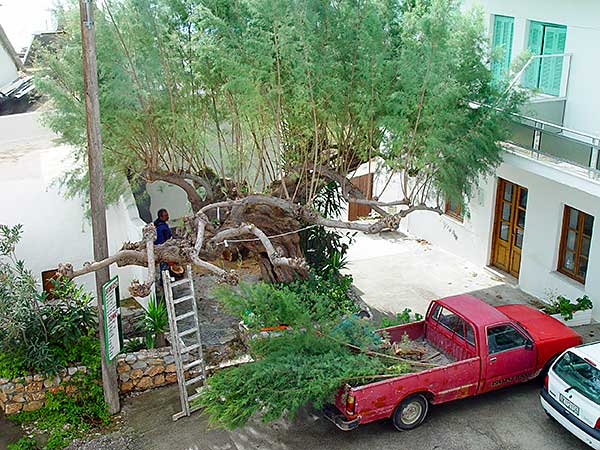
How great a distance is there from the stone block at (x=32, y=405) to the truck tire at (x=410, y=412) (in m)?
5.10

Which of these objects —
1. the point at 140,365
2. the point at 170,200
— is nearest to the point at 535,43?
the point at 170,200

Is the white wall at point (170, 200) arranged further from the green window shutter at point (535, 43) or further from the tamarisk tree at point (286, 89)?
the green window shutter at point (535, 43)

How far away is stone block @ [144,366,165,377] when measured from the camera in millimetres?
10461

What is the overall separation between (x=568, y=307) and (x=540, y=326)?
193 centimetres

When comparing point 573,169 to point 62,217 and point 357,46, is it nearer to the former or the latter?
point 357,46

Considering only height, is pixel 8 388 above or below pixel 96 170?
below

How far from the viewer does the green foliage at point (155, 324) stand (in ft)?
35.9

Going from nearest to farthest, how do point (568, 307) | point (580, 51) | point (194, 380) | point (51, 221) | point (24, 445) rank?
point (24, 445) < point (194, 380) < point (568, 307) < point (580, 51) < point (51, 221)

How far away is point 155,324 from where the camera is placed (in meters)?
10.9

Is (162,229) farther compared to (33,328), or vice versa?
(162,229)

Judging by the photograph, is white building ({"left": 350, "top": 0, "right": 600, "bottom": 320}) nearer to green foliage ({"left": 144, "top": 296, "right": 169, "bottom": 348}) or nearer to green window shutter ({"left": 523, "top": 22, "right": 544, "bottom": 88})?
green window shutter ({"left": 523, "top": 22, "right": 544, "bottom": 88})

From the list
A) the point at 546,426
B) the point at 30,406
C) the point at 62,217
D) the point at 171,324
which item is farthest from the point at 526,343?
the point at 62,217

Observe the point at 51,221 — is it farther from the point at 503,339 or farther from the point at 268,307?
the point at 503,339

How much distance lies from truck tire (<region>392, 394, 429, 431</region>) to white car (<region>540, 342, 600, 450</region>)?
63.8 inches
